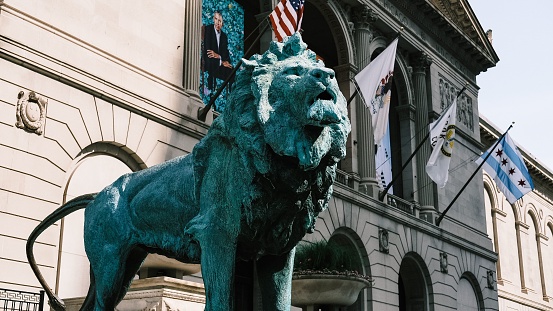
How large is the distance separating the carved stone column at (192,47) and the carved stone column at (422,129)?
15.4m

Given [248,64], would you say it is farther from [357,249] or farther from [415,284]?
[415,284]

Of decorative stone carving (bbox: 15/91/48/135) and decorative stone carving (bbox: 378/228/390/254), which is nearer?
decorative stone carving (bbox: 15/91/48/135)

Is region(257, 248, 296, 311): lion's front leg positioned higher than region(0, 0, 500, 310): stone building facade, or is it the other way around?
region(0, 0, 500, 310): stone building facade

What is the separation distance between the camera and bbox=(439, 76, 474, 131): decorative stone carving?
35.8 metres

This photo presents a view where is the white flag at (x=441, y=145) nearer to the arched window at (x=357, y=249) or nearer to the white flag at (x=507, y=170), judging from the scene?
the white flag at (x=507, y=170)

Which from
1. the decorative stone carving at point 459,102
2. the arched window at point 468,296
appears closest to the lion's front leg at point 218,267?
the arched window at point 468,296

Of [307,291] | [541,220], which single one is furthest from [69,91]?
[541,220]

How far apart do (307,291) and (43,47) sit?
28.7 feet

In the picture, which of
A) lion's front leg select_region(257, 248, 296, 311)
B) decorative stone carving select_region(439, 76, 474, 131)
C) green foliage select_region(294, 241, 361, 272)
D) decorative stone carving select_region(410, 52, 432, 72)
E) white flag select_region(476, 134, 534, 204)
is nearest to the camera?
lion's front leg select_region(257, 248, 296, 311)

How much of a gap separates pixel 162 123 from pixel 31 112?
416 cm

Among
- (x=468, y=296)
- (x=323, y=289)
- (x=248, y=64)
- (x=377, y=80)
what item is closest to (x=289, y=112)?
(x=248, y=64)

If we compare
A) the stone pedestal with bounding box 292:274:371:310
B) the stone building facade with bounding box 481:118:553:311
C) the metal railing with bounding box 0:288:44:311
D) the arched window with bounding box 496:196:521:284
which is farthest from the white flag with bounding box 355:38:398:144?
the arched window with bounding box 496:196:521:284

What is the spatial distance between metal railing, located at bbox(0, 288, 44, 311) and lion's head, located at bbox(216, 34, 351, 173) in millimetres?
10447

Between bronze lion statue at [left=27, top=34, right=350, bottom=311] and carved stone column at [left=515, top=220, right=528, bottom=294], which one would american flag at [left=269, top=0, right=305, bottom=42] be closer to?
bronze lion statue at [left=27, top=34, right=350, bottom=311]
